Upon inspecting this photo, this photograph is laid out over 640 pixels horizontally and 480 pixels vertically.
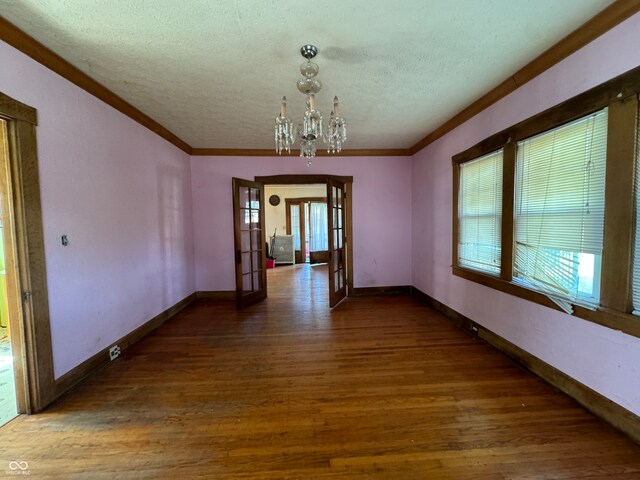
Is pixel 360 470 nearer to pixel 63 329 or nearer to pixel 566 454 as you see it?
pixel 566 454

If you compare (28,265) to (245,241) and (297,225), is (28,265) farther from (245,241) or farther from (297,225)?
(297,225)

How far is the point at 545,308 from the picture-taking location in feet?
7.39

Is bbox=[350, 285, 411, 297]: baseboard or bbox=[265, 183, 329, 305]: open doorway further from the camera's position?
bbox=[265, 183, 329, 305]: open doorway

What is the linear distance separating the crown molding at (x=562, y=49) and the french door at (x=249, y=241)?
3.30 m

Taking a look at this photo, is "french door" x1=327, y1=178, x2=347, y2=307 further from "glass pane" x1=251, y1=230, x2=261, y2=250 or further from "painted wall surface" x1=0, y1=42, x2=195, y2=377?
"painted wall surface" x1=0, y1=42, x2=195, y2=377

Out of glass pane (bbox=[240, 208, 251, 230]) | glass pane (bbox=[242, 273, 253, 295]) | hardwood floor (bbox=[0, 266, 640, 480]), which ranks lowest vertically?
hardwood floor (bbox=[0, 266, 640, 480])

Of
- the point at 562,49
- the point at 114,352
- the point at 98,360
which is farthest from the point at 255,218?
the point at 562,49

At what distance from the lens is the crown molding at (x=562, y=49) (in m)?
1.65

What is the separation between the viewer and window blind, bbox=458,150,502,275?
2.87 metres

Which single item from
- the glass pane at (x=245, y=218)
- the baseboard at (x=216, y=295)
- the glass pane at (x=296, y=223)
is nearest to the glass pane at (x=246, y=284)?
the baseboard at (x=216, y=295)

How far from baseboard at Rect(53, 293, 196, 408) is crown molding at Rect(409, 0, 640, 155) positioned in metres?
4.60

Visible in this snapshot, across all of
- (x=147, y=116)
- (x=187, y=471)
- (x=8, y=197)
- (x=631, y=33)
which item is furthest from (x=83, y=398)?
(x=631, y=33)

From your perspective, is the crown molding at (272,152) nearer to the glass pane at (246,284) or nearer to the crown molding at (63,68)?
the crown molding at (63,68)

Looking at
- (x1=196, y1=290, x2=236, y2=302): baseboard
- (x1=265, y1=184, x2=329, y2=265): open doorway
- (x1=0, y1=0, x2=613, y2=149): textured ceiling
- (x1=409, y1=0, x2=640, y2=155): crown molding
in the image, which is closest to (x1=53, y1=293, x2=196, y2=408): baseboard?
(x1=196, y1=290, x2=236, y2=302): baseboard
